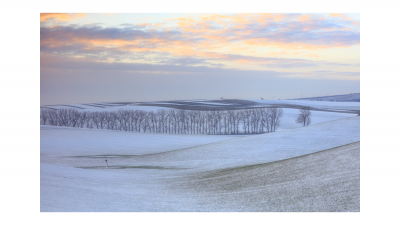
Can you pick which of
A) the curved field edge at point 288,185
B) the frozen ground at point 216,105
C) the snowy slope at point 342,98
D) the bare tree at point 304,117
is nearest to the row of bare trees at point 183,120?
the frozen ground at point 216,105

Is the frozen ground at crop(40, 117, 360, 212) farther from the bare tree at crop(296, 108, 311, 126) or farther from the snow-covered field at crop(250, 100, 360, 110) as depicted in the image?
the snow-covered field at crop(250, 100, 360, 110)

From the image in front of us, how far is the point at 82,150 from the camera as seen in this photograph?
776 centimetres

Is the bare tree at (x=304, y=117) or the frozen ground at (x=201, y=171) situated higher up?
the bare tree at (x=304, y=117)

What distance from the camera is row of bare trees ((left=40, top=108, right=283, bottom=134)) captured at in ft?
26.2

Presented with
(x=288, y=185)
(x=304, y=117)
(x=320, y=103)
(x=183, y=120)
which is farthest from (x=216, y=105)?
(x=288, y=185)

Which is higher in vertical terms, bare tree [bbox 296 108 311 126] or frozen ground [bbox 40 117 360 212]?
bare tree [bbox 296 108 311 126]

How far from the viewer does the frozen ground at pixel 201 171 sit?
5883 millimetres

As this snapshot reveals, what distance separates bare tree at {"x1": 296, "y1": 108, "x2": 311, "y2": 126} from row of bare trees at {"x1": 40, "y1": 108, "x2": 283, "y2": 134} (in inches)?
18.8

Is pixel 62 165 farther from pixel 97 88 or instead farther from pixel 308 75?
pixel 308 75

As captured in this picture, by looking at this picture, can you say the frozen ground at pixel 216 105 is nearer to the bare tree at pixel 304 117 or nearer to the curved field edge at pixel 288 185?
the bare tree at pixel 304 117

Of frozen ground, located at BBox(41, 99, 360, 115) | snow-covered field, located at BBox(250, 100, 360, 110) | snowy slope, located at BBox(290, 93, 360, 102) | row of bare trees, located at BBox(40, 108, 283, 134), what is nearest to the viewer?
snowy slope, located at BBox(290, 93, 360, 102)

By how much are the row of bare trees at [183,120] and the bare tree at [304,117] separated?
48 centimetres

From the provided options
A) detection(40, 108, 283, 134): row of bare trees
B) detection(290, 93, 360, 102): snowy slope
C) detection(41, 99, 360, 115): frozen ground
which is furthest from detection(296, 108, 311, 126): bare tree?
detection(40, 108, 283, 134): row of bare trees
